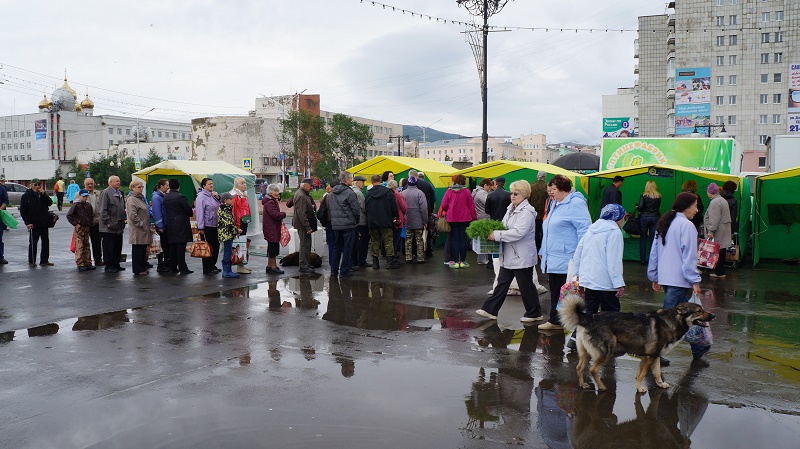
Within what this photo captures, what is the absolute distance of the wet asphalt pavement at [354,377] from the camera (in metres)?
4.79

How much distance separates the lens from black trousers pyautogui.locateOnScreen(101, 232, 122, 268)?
41.2 ft

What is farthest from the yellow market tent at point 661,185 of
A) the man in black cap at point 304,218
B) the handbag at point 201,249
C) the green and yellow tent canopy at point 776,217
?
the handbag at point 201,249

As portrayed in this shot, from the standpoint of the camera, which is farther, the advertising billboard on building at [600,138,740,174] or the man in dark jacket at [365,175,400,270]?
the advertising billboard on building at [600,138,740,174]

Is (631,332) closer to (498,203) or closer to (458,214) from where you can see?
(498,203)

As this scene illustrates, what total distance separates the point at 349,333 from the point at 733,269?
9.44 meters

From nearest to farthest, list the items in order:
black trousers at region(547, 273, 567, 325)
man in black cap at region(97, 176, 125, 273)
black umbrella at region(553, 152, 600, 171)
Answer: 1. black trousers at region(547, 273, 567, 325)
2. man in black cap at region(97, 176, 125, 273)
3. black umbrella at region(553, 152, 600, 171)

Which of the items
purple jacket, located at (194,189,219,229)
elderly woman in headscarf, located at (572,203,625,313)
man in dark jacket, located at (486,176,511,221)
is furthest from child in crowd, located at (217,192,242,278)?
elderly woman in headscarf, located at (572,203,625,313)

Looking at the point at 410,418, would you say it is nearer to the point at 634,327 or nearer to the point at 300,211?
the point at 634,327

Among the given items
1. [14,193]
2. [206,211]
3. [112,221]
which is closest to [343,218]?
[206,211]

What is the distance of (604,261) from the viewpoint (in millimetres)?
6609

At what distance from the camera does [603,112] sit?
315 ft

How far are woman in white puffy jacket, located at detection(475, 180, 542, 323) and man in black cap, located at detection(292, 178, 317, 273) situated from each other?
17.2 ft

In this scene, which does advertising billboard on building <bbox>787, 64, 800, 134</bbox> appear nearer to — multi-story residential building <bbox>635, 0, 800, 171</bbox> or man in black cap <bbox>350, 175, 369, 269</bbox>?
multi-story residential building <bbox>635, 0, 800, 171</bbox>

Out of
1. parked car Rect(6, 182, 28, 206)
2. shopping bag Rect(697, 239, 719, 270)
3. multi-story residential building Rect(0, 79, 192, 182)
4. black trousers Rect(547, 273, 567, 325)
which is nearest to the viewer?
black trousers Rect(547, 273, 567, 325)
